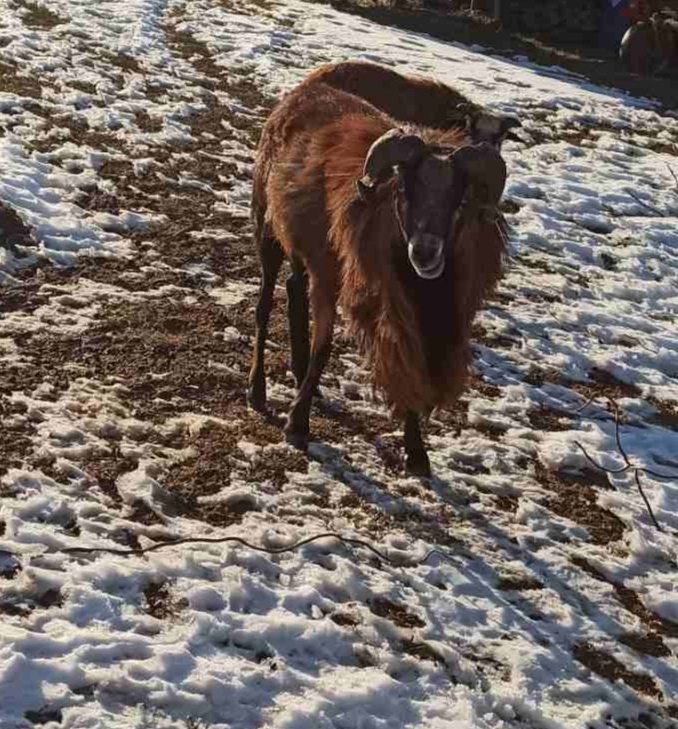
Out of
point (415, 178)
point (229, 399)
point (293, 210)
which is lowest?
point (229, 399)

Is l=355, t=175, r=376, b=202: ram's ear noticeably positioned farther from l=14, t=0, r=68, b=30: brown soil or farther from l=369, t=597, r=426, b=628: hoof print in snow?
l=14, t=0, r=68, b=30: brown soil

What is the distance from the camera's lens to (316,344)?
18.2ft

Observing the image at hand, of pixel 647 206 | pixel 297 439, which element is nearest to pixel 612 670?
pixel 297 439

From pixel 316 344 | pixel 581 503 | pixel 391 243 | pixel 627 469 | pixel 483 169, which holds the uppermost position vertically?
pixel 483 169

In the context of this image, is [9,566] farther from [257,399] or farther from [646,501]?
[646,501]

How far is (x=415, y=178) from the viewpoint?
15.1 ft

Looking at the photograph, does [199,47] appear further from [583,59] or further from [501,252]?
[501,252]

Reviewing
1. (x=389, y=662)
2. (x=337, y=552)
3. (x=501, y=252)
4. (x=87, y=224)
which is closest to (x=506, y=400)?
(x=501, y=252)

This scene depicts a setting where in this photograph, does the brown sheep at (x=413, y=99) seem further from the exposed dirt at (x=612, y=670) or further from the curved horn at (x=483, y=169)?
the exposed dirt at (x=612, y=670)

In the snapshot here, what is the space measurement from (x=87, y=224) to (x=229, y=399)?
9.47ft

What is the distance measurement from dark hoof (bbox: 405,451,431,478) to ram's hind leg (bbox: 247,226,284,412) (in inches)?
41.6

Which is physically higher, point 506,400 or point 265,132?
point 265,132

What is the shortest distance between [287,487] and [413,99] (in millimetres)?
3869

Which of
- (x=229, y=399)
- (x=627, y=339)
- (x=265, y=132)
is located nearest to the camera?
(x=229, y=399)
